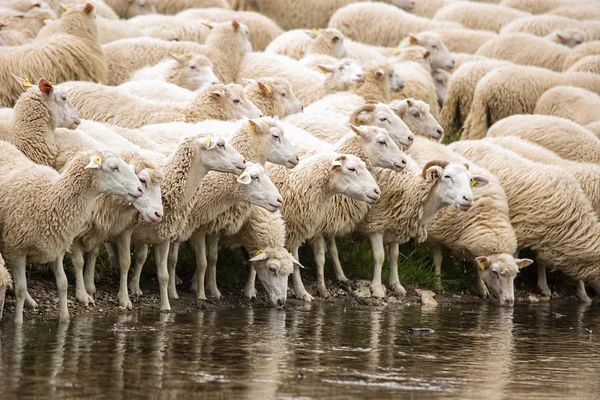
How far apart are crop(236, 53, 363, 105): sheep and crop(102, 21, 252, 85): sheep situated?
6.6 inches

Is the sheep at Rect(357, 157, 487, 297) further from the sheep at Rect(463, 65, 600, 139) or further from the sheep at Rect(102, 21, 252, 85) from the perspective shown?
the sheep at Rect(463, 65, 600, 139)

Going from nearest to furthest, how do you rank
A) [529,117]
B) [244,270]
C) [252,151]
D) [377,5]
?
[252,151] < [244,270] < [529,117] < [377,5]

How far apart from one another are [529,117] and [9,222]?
25.7 ft

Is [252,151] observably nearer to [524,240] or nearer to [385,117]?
[385,117]

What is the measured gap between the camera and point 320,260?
472 inches

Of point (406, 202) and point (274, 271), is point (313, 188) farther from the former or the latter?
point (406, 202)

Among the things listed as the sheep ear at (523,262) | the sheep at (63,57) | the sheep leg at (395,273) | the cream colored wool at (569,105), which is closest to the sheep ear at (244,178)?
the sheep leg at (395,273)

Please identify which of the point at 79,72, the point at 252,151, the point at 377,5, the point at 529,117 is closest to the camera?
the point at 252,151

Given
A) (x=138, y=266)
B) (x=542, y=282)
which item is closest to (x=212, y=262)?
(x=138, y=266)

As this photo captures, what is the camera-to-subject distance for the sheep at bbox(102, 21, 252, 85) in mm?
15031

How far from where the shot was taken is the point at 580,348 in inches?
388

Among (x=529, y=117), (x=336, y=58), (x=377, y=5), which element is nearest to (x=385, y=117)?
(x=529, y=117)

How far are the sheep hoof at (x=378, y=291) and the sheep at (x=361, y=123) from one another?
1.62 meters

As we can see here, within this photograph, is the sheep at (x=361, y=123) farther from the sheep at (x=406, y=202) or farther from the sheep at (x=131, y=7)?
the sheep at (x=131, y=7)
